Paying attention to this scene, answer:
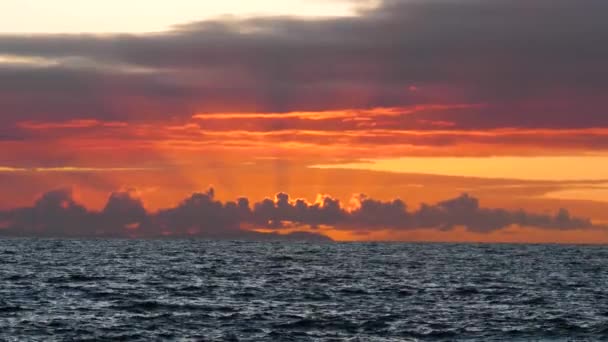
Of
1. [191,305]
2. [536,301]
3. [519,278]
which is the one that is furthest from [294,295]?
[519,278]

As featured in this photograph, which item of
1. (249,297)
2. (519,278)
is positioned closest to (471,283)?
(519,278)

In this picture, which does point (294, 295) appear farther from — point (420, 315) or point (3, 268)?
point (3, 268)

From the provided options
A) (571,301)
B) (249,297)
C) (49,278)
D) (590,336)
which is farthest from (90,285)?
(590,336)

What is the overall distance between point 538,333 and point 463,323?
5.27 m

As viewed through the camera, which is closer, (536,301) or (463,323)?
(463,323)

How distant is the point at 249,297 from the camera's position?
264ft

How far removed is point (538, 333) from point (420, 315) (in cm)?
991

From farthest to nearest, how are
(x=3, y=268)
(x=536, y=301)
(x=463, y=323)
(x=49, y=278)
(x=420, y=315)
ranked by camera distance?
(x=3, y=268) → (x=49, y=278) → (x=536, y=301) → (x=420, y=315) → (x=463, y=323)

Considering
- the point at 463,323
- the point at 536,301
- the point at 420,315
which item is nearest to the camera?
the point at 463,323

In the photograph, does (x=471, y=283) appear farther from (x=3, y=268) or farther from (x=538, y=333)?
(x=3, y=268)

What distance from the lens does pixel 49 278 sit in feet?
326

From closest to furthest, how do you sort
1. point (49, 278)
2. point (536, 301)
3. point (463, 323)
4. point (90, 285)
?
point (463, 323) < point (536, 301) < point (90, 285) < point (49, 278)

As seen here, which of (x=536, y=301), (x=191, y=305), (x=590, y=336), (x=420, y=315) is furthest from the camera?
(x=536, y=301)

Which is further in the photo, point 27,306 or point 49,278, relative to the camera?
point 49,278
